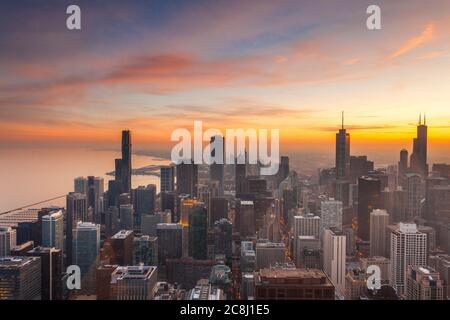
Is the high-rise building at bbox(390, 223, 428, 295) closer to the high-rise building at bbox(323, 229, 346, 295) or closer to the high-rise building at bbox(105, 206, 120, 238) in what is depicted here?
the high-rise building at bbox(323, 229, 346, 295)

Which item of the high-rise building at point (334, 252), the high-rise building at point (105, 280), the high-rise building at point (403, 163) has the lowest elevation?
the high-rise building at point (334, 252)

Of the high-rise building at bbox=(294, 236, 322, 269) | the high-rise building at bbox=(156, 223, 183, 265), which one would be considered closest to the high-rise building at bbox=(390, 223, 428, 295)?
the high-rise building at bbox=(294, 236, 322, 269)

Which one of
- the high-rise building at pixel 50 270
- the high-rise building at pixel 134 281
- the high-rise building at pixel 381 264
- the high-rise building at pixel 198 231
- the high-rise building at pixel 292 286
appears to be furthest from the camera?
the high-rise building at pixel 198 231

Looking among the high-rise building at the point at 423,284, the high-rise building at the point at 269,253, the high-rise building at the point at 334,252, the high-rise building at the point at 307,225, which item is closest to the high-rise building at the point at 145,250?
the high-rise building at the point at 269,253

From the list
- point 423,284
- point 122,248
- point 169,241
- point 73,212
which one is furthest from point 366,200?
A: point 73,212

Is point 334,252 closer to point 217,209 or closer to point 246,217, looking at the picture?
point 246,217

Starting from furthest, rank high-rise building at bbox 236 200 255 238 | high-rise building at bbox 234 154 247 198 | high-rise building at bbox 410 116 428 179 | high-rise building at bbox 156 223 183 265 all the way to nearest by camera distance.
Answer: high-rise building at bbox 236 200 255 238
high-rise building at bbox 156 223 183 265
high-rise building at bbox 410 116 428 179
high-rise building at bbox 234 154 247 198

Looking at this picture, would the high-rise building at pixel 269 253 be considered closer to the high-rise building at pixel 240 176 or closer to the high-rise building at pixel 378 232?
the high-rise building at pixel 240 176
